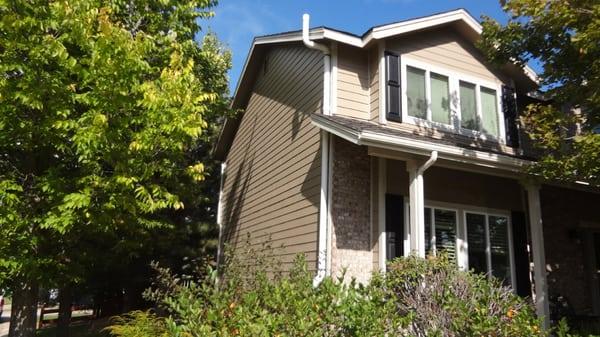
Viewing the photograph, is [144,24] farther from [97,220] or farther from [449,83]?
[449,83]

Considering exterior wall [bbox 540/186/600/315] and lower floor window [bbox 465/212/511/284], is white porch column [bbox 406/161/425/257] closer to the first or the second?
lower floor window [bbox 465/212/511/284]

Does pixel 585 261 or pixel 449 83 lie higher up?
pixel 449 83

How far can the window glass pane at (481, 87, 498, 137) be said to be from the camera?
31.7ft

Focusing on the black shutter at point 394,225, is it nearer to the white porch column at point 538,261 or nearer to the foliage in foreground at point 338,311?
the white porch column at point 538,261

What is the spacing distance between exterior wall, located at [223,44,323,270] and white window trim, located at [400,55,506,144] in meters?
1.65

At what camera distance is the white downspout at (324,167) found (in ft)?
24.6

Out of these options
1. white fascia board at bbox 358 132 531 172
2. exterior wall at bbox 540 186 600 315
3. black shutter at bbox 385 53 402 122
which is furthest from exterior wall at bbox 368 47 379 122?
exterior wall at bbox 540 186 600 315

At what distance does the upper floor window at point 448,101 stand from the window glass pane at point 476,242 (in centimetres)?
177

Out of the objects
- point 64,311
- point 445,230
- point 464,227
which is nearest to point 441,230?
point 445,230

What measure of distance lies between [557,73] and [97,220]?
742cm

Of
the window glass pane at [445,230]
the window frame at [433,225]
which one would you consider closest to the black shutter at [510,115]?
the window frame at [433,225]

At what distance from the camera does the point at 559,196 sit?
1066cm

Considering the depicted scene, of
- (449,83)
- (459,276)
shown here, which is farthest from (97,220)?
(449,83)

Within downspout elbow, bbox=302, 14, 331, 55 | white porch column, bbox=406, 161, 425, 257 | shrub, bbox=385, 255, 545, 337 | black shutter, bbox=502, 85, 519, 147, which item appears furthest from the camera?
black shutter, bbox=502, 85, 519, 147
